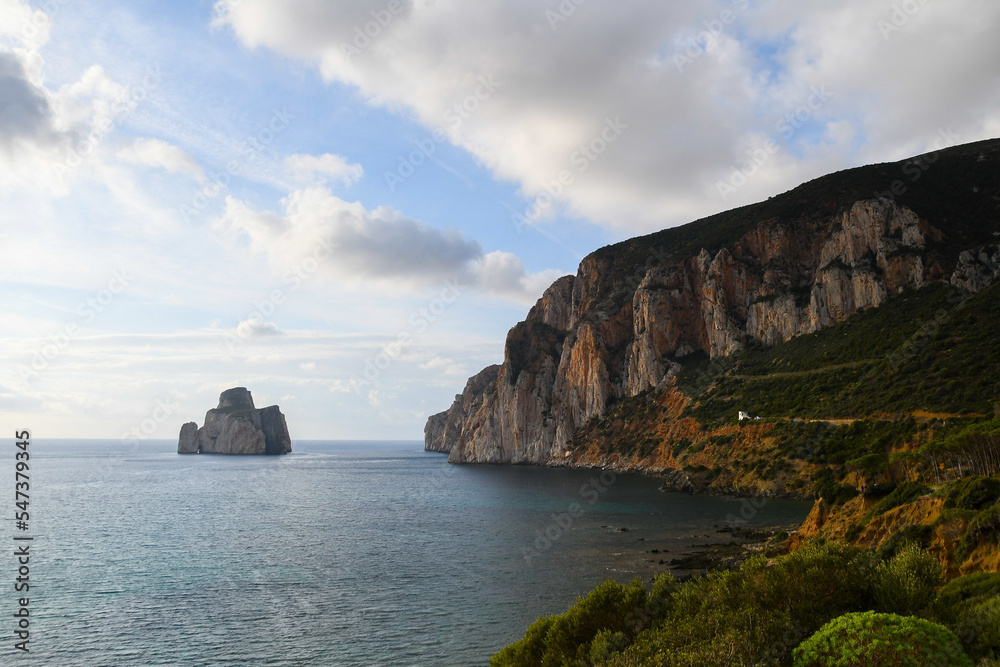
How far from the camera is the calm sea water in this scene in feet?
97.7

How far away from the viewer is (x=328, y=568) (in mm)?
45500

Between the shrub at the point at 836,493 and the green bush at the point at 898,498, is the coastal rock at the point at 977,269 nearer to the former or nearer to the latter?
the shrub at the point at 836,493

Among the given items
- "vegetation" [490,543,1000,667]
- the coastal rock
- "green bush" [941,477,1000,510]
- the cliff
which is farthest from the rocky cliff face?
"vegetation" [490,543,1000,667]

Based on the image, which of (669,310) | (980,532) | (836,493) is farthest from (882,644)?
(669,310)

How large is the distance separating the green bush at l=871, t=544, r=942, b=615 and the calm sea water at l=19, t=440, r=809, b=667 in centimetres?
1805

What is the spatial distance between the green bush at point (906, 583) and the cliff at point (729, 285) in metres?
91.9

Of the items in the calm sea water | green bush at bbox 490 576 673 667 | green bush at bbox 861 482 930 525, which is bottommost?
the calm sea water

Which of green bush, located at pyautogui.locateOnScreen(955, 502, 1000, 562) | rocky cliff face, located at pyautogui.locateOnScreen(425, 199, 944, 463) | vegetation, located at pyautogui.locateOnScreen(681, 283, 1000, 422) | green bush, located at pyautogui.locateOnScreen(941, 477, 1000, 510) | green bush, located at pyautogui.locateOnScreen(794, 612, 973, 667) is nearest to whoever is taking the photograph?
green bush, located at pyautogui.locateOnScreen(794, 612, 973, 667)

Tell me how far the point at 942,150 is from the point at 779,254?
Result: 4553cm

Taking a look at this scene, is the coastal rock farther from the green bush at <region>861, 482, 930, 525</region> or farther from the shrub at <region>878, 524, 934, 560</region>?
the shrub at <region>878, 524, 934, 560</region>

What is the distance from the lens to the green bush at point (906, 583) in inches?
669

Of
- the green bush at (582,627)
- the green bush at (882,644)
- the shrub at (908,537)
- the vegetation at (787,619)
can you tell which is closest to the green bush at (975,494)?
the shrub at (908,537)

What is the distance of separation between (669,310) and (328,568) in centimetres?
11098

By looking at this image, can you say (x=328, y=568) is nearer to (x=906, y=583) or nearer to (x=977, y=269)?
(x=906, y=583)
